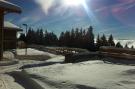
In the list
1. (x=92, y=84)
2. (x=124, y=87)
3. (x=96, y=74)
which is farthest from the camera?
(x=96, y=74)

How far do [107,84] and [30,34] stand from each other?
81121mm

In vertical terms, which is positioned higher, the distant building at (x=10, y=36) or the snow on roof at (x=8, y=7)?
the snow on roof at (x=8, y=7)

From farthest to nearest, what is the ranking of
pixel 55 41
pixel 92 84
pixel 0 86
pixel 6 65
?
1. pixel 55 41
2. pixel 6 65
3. pixel 0 86
4. pixel 92 84

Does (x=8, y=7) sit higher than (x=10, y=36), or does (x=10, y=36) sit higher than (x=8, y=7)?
(x=8, y=7)

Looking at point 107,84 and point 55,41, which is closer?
point 107,84

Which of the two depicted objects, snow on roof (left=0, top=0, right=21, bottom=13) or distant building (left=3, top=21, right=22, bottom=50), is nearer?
snow on roof (left=0, top=0, right=21, bottom=13)

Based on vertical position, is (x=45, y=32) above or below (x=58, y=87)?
above

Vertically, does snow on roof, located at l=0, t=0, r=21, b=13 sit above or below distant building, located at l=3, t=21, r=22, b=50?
above

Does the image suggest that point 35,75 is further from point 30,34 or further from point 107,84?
point 30,34

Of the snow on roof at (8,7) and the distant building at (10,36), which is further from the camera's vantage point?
the distant building at (10,36)

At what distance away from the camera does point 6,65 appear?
16.8 metres

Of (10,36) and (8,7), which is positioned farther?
(10,36)

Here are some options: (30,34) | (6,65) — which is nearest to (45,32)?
(30,34)

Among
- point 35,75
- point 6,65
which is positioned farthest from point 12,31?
point 35,75
